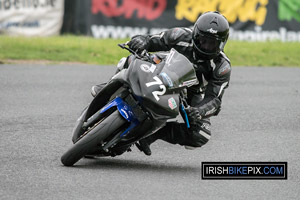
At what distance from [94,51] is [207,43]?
881 centimetres

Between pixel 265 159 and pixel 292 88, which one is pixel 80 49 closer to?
pixel 292 88

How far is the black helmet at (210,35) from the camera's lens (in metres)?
6.47

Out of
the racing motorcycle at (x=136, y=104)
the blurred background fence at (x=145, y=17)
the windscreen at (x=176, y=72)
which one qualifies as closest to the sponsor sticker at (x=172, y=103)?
the racing motorcycle at (x=136, y=104)

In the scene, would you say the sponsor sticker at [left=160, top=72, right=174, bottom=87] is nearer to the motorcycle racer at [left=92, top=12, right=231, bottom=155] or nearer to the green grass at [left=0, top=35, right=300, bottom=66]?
the motorcycle racer at [left=92, top=12, right=231, bottom=155]

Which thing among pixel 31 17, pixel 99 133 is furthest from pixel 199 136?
Answer: pixel 31 17

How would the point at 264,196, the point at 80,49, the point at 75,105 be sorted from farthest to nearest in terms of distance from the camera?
the point at 80,49, the point at 75,105, the point at 264,196

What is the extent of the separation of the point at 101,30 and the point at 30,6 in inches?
73.3

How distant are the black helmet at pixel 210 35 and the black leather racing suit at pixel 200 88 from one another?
→ 179 millimetres

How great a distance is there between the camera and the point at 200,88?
22.9 feet

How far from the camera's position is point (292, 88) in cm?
1205

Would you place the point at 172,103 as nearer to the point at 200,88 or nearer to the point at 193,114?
the point at 193,114

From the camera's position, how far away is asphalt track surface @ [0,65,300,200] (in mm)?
5566

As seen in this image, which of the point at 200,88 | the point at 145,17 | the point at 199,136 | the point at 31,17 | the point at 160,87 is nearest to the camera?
the point at 160,87

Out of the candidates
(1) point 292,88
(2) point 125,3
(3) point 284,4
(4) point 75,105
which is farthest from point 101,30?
(4) point 75,105
